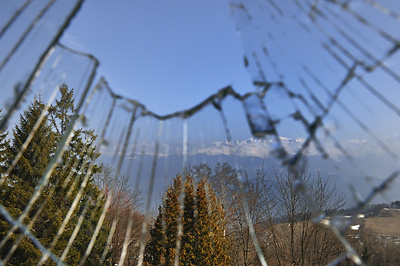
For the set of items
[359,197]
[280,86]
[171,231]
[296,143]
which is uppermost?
[171,231]

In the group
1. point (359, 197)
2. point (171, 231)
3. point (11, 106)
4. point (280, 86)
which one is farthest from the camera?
point (171, 231)

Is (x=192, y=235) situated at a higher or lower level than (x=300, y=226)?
lower

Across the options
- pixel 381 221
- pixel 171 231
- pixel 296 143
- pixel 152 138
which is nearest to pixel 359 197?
pixel 296 143

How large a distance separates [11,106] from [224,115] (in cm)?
73

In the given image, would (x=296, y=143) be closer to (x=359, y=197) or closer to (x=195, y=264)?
(x=359, y=197)

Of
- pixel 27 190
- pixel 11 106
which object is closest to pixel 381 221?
pixel 27 190

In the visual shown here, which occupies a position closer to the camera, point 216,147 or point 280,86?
point 280,86

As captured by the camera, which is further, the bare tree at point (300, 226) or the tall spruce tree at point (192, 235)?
the bare tree at point (300, 226)

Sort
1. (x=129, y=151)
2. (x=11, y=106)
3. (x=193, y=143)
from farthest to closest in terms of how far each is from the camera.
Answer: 1. (x=193, y=143)
2. (x=129, y=151)
3. (x=11, y=106)

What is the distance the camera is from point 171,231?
6832mm

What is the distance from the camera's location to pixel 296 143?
98cm

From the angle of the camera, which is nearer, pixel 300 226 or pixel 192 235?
pixel 192 235

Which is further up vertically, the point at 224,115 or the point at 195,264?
the point at 195,264

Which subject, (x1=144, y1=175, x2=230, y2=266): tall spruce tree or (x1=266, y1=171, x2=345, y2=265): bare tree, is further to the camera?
(x1=266, y1=171, x2=345, y2=265): bare tree
